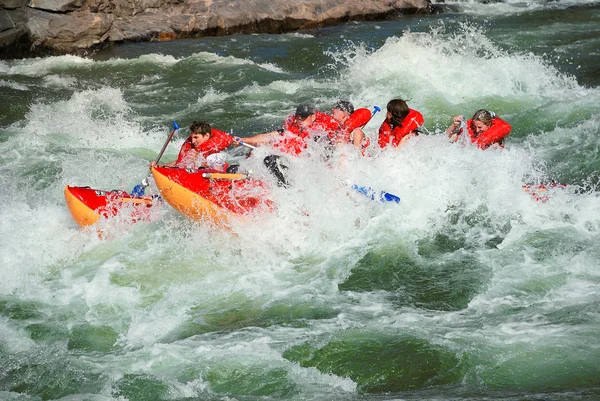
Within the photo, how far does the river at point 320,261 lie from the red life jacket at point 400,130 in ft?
0.48

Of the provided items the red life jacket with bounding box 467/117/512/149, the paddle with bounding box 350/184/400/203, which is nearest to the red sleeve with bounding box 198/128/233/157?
the paddle with bounding box 350/184/400/203

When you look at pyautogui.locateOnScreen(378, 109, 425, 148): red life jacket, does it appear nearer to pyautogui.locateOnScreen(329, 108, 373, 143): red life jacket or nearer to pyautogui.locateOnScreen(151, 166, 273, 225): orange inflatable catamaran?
pyautogui.locateOnScreen(329, 108, 373, 143): red life jacket

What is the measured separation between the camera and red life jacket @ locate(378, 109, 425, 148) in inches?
350

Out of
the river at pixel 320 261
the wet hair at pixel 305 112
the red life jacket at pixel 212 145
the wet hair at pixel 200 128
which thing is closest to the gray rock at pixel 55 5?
the river at pixel 320 261

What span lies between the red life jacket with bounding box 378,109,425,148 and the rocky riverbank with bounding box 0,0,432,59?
9529 millimetres

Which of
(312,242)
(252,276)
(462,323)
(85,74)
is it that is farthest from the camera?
(85,74)

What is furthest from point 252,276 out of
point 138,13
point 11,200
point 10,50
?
point 138,13

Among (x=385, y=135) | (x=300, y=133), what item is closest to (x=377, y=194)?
(x=385, y=135)

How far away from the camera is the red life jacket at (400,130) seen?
8.90 m

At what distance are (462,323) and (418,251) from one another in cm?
162

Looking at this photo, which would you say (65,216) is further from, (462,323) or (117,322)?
(462,323)

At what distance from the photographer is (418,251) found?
25.1 ft

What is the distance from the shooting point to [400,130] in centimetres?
891

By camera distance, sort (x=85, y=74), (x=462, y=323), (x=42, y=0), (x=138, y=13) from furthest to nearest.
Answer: (x=138, y=13) → (x=42, y=0) → (x=85, y=74) → (x=462, y=323)
